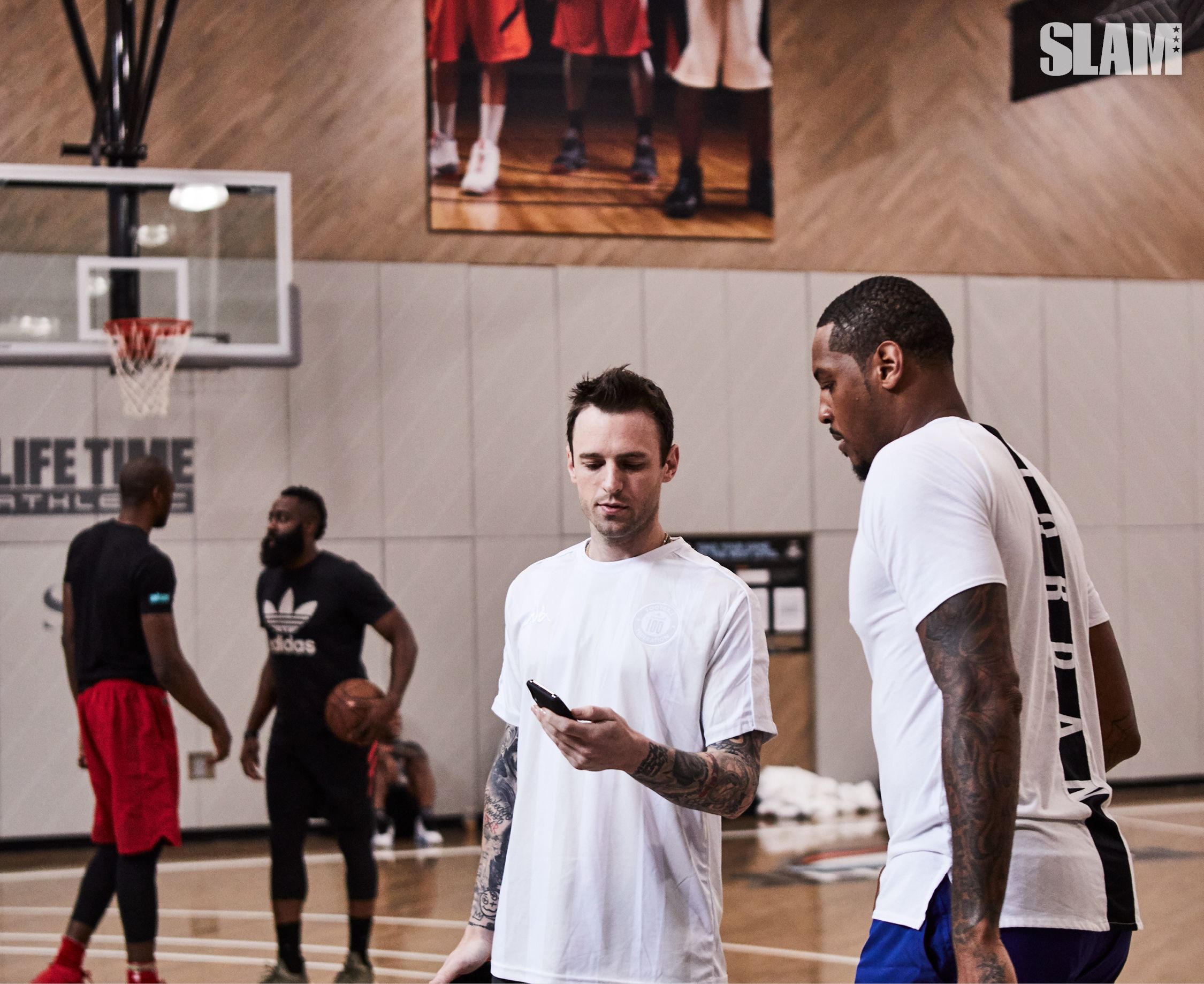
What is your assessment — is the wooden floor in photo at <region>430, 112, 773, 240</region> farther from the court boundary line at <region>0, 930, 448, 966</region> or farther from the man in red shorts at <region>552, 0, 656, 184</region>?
the court boundary line at <region>0, 930, 448, 966</region>

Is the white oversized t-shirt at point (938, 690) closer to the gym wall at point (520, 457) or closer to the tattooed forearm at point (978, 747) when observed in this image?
the tattooed forearm at point (978, 747)

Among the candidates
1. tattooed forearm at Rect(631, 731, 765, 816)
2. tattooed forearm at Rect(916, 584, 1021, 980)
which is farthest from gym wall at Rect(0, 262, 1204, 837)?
tattooed forearm at Rect(916, 584, 1021, 980)

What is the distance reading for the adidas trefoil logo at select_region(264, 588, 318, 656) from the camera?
5297mm

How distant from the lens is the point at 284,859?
503 cm

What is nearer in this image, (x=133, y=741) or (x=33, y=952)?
(x=133, y=741)

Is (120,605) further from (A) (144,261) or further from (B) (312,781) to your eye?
(A) (144,261)

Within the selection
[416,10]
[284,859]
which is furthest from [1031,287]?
[284,859]

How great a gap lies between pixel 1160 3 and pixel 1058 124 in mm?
1770

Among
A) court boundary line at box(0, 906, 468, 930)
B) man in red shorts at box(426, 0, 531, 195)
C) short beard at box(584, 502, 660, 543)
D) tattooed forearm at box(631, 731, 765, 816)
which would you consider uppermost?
man in red shorts at box(426, 0, 531, 195)

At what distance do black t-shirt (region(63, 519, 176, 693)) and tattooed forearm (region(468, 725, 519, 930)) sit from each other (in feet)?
9.23

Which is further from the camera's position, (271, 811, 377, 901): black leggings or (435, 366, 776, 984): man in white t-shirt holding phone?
(271, 811, 377, 901): black leggings

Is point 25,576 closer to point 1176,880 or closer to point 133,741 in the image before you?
point 133,741

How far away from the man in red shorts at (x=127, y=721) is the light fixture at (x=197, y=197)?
2422 millimetres

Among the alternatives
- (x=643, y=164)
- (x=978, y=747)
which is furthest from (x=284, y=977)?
(x=643, y=164)
